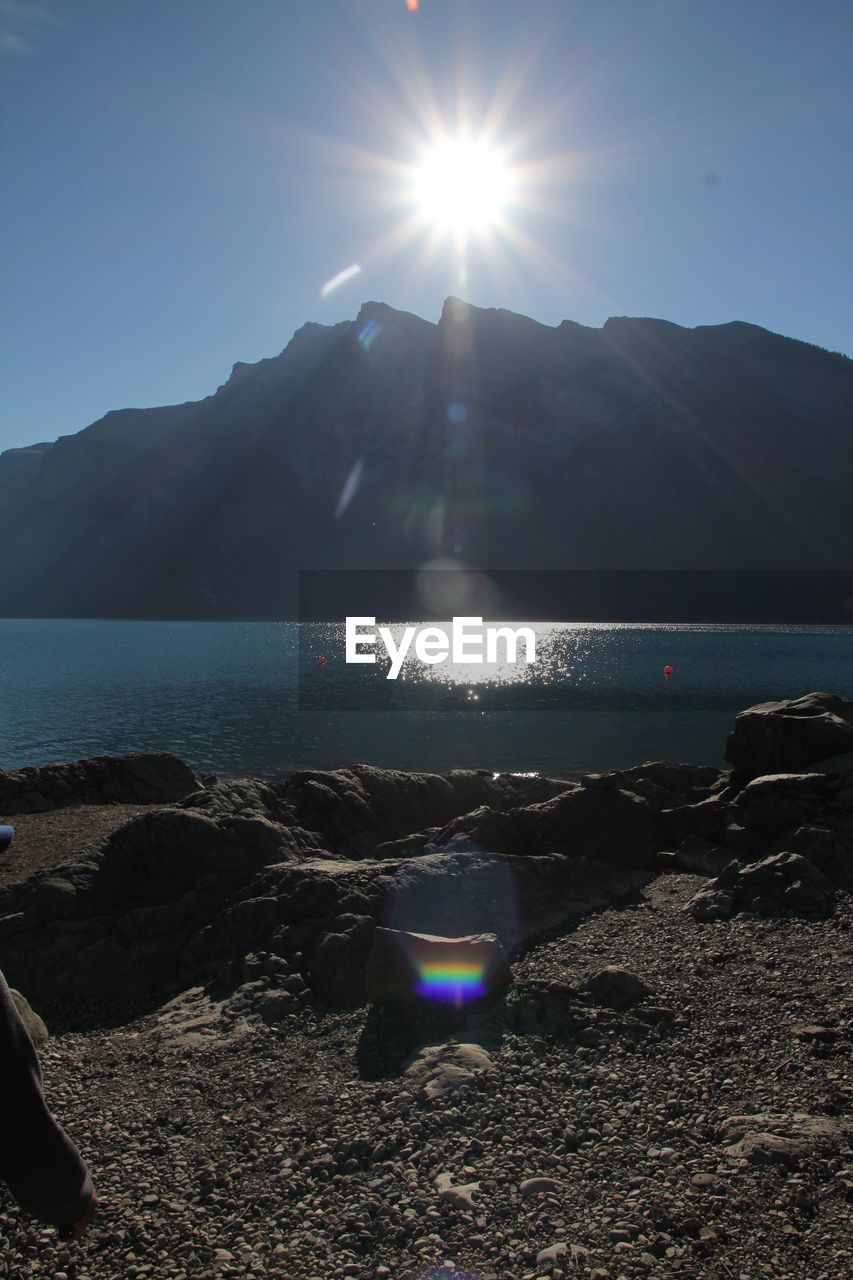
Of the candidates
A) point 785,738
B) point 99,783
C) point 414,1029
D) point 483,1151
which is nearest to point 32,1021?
point 414,1029

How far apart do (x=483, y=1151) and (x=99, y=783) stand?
21301 mm

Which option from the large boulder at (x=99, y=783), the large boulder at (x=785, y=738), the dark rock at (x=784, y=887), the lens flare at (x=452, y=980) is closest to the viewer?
the lens flare at (x=452, y=980)

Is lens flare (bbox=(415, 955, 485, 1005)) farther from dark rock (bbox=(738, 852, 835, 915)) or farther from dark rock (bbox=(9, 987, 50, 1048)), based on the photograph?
dark rock (bbox=(738, 852, 835, 915))

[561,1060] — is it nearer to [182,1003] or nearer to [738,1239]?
[738,1239]

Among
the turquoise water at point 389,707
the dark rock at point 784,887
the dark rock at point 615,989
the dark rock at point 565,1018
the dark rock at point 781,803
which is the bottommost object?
the turquoise water at point 389,707

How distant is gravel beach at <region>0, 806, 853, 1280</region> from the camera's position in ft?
19.4

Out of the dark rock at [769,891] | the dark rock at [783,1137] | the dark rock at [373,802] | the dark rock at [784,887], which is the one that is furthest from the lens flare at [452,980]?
the dark rock at [373,802]

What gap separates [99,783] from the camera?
2541cm

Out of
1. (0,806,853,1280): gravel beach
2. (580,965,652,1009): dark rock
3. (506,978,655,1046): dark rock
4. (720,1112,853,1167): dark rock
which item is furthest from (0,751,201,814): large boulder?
(720,1112,853,1167): dark rock

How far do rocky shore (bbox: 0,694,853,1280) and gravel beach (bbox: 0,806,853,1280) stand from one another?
26 mm

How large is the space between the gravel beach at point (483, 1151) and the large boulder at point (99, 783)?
15365 millimetres

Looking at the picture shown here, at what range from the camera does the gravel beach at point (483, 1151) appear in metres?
5.92

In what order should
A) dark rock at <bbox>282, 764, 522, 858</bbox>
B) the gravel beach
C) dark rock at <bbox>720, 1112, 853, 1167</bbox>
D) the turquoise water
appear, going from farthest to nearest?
the turquoise water, dark rock at <bbox>282, 764, 522, 858</bbox>, dark rock at <bbox>720, 1112, 853, 1167</bbox>, the gravel beach

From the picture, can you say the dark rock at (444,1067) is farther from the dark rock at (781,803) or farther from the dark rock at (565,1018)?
the dark rock at (781,803)
